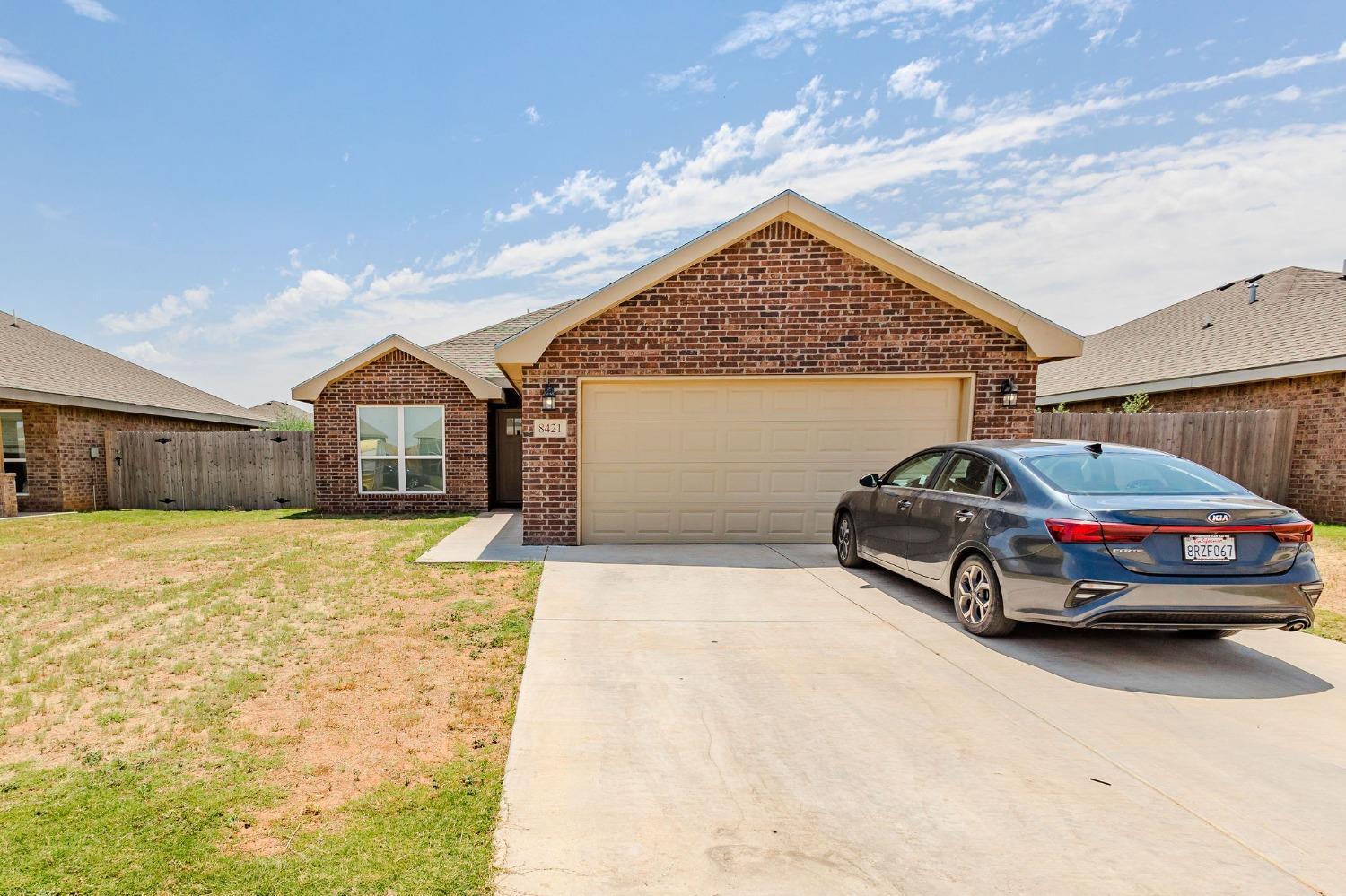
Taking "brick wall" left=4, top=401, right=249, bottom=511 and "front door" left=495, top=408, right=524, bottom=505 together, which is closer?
"brick wall" left=4, top=401, right=249, bottom=511

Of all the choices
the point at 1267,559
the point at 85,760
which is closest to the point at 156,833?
the point at 85,760

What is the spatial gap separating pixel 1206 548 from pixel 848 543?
344cm

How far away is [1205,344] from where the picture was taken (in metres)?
14.3

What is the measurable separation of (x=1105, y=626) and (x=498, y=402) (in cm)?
1190

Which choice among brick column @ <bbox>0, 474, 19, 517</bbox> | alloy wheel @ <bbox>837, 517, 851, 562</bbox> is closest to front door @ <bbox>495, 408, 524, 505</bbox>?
alloy wheel @ <bbox>837, 517, 851, 562</bbox>

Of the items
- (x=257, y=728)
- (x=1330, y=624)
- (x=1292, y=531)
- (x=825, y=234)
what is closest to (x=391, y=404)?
(x=825, y=234)

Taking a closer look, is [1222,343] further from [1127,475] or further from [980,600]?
[980,600]

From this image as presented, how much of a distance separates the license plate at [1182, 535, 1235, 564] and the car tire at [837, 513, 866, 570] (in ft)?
10.3

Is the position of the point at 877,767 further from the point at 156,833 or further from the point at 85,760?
the point at 85,760

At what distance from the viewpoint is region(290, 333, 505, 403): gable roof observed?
12.1 metres

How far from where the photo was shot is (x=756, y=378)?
27.0ft

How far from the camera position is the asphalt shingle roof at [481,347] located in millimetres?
13992

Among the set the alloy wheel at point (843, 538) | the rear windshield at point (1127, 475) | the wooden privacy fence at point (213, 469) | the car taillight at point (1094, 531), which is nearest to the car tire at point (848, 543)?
the alloy wheel at point (843, 538)

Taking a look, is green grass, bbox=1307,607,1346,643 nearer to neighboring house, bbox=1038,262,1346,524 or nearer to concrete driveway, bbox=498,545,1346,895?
concrete driveway, bbox=498,545,1346,895
